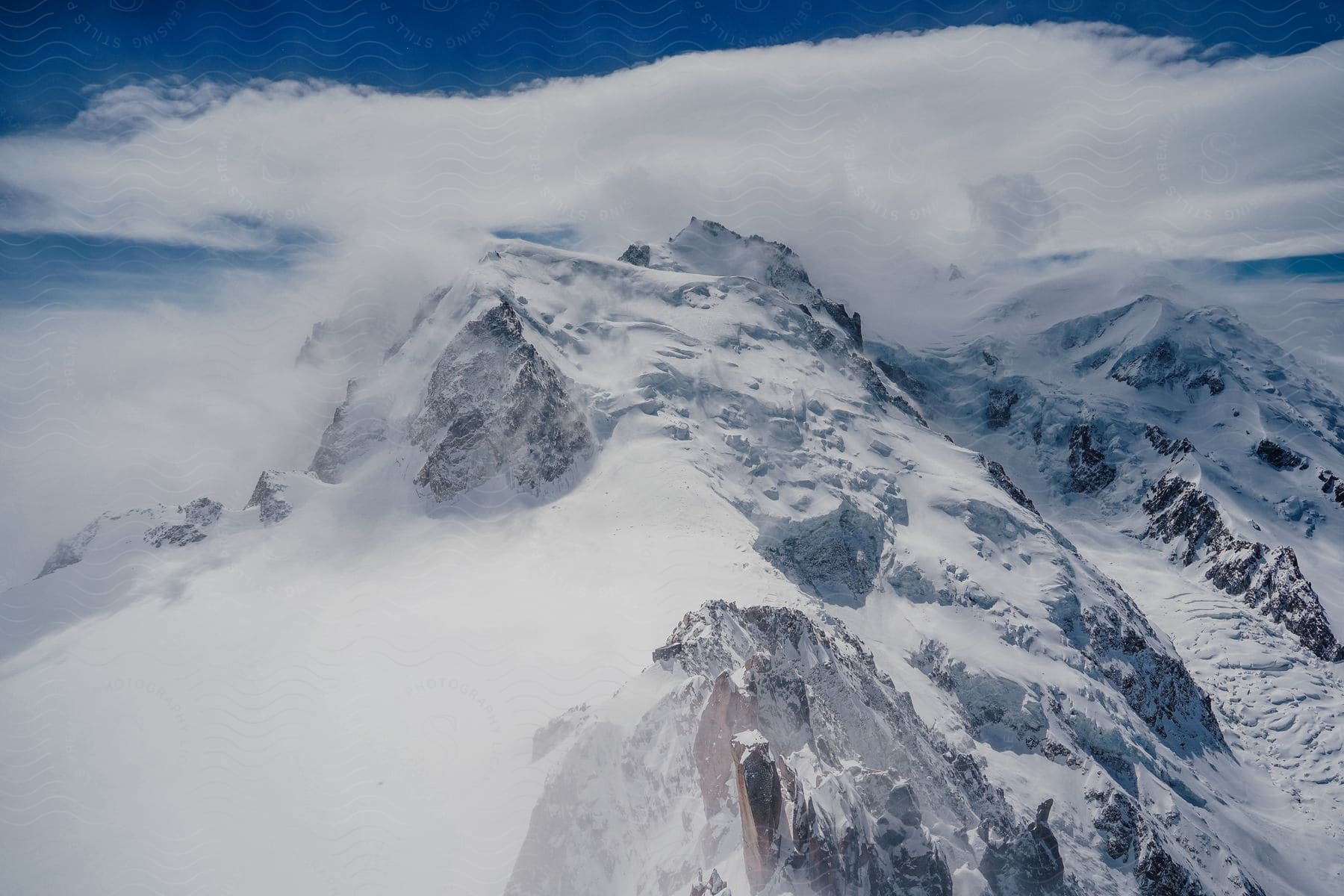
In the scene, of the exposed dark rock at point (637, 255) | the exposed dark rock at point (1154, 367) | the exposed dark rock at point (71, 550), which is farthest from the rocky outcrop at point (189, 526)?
the exposed dark rock at point (1154, 367)

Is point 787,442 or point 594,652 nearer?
point 594,652

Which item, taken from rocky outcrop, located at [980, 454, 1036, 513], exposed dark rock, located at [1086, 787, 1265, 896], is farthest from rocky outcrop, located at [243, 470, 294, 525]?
rocky outcrop, located at [980, 454, 1036, 513]

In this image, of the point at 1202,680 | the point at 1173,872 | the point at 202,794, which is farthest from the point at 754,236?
the point at 202,794

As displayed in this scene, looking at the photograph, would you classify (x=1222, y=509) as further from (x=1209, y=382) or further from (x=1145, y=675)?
(x=1145, y=675)

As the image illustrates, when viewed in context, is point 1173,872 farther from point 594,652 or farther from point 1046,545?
point 594,652

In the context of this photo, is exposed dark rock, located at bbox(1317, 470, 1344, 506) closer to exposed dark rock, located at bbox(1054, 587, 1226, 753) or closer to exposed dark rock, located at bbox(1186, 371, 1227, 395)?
exposed dark rock, located at bbox(1186, 371, 1227, 395)

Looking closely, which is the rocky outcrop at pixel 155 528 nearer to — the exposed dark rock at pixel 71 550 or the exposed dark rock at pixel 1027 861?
the exposed dark rock at pixel 71 550
